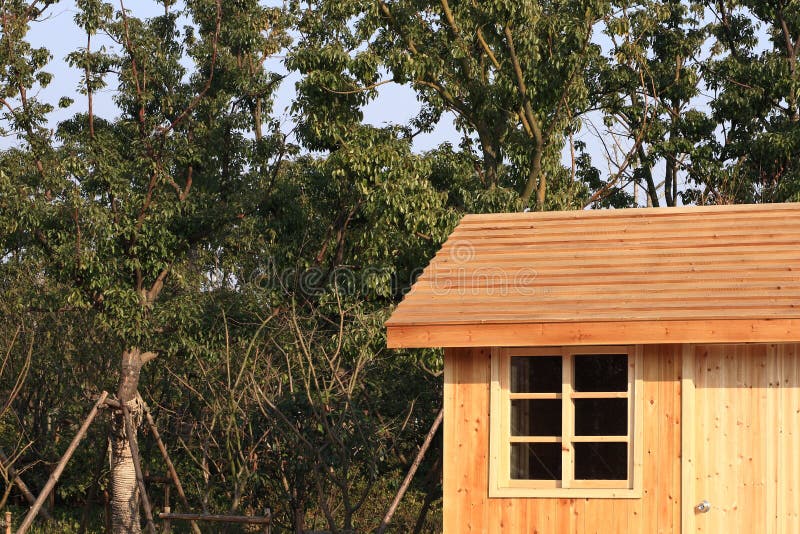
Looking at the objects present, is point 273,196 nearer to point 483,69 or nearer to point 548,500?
point 483,69

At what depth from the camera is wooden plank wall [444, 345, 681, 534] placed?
8.73 metres

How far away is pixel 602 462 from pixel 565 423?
457 mm

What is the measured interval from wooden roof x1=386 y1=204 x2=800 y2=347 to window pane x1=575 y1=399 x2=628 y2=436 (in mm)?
705

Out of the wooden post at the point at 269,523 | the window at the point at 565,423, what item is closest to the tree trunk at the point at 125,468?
the wooden post at the point at 269,523

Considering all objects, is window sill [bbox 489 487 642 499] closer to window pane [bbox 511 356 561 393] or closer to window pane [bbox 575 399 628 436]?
window pane [bbox 575 399 628 436]

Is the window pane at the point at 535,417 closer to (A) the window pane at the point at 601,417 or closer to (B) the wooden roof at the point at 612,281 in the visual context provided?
(A) the window pane at the point at 601,417

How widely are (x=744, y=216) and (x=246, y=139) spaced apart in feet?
41.2

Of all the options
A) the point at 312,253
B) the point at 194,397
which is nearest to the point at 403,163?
the point at 312,253

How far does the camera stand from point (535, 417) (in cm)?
923

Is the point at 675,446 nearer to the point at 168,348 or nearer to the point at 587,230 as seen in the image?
the point at 587,230

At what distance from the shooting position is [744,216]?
10344mm

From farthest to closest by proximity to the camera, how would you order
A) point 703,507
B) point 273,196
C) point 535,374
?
point 273,196 → point 535,374 → point 703,507

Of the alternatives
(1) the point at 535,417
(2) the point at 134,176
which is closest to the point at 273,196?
(2) the point at 134,176

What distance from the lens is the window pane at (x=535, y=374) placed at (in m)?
9.13
